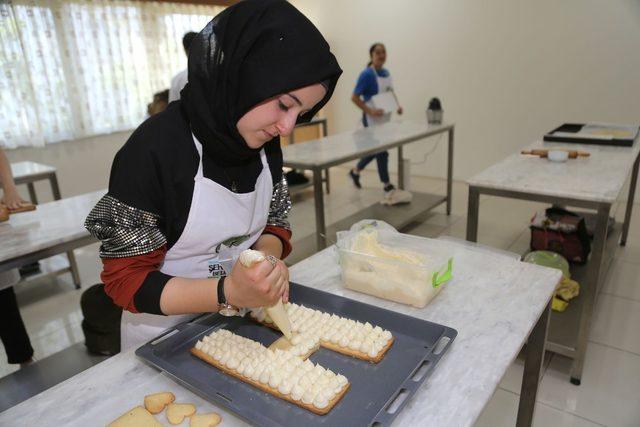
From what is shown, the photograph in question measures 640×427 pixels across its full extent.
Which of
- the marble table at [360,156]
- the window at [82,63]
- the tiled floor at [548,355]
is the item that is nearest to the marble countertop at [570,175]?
the tiled floor at [548,355]

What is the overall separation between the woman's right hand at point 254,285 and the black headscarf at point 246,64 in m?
0.26

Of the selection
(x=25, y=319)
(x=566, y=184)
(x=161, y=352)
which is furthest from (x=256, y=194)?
(x=25, y=319)

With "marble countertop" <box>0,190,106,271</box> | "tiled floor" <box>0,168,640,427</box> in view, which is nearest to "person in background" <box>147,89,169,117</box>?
"marble countertop" <box>0,190,106,271</box>

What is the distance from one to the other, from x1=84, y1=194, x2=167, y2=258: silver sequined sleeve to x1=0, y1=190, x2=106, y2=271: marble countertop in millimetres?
931

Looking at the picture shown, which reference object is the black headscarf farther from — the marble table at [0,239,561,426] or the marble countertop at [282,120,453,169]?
the marble countertop at [282,120,453,169]

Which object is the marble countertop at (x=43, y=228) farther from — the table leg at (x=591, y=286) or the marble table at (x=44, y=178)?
the table leg at (x=591, y=286)

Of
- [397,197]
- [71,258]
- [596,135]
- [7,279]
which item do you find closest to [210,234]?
[7,279]

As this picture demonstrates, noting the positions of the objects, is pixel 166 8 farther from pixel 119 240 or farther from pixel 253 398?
pixel 253 398

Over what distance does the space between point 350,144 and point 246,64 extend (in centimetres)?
232

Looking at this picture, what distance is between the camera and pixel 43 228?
1702 mm

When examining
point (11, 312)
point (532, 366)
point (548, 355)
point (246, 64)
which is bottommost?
point (548, 355)

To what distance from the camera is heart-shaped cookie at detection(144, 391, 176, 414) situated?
67 centimetres

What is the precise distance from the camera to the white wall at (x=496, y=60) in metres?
3.69

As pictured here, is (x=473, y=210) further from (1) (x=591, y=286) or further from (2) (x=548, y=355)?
(2) (x=548, y=355)
